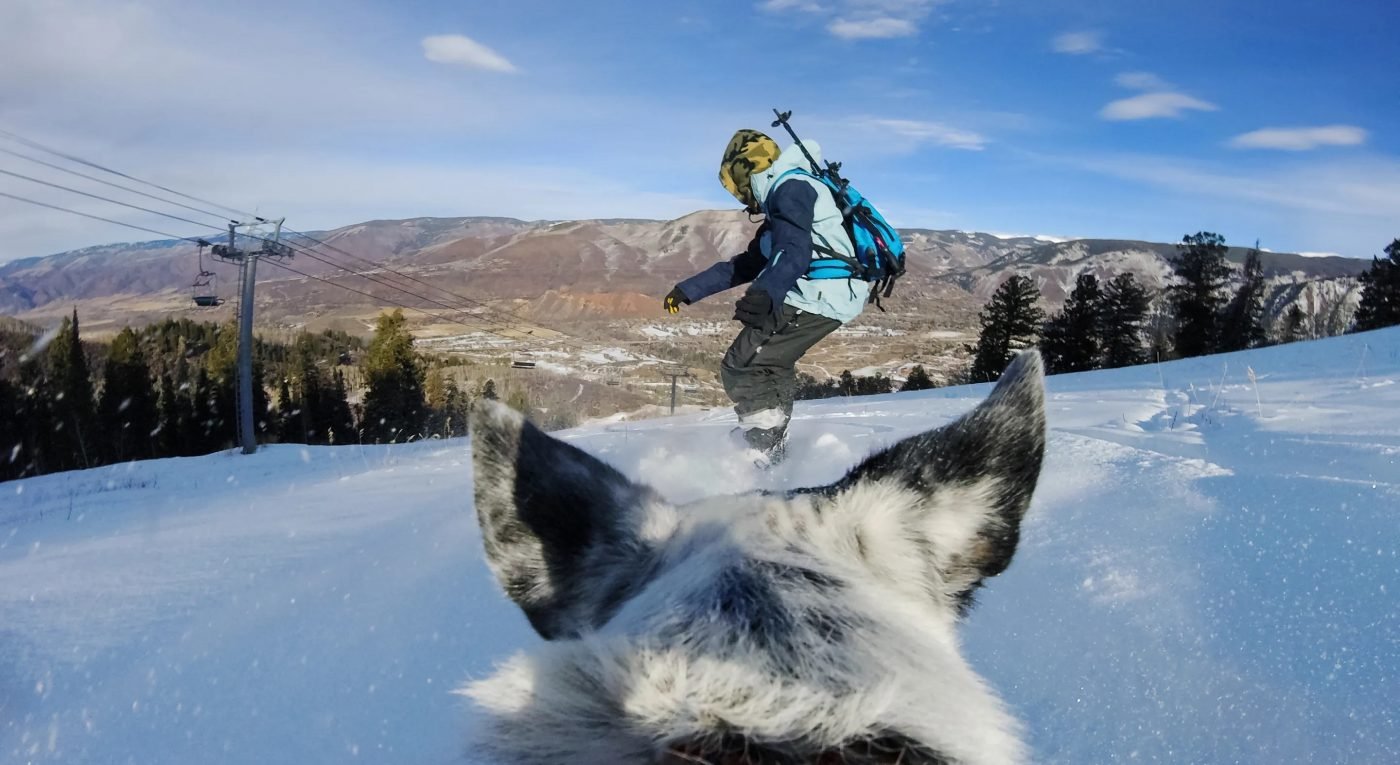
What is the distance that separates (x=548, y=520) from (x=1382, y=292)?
57.1 metres

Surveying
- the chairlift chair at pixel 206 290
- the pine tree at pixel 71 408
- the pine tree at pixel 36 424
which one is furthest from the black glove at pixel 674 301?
the pine tree at pixel 36 424

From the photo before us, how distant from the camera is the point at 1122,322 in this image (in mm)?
45188

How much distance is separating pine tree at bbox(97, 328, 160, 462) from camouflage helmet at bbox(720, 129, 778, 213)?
69008 millimetres

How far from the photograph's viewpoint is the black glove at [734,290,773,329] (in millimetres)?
5129

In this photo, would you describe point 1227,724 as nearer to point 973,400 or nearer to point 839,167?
point 839,167

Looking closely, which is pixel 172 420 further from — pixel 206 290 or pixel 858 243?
pixel 858 243

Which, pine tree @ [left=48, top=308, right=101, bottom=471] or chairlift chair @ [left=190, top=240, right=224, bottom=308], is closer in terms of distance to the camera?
chairlift chair @ [left=190, top=240, right=224, bottom=308]

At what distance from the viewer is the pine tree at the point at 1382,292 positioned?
40.6 metres

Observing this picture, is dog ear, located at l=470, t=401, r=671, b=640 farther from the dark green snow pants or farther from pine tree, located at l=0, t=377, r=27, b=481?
pine tree, located at l=0, t=377, r=27, b=481

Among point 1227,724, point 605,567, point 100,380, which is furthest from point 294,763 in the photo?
point 100,380

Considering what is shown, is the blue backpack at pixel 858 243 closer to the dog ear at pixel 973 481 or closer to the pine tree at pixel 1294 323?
the dog ear at pixel 973 481

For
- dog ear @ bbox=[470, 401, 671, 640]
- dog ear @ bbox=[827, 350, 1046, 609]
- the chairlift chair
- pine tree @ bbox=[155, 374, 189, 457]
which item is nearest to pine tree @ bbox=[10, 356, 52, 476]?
pine tree @ bbox=[155, 374, 189, 457]

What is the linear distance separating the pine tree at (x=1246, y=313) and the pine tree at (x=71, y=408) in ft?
265

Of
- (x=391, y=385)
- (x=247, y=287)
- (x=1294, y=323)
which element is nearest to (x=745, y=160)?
(x=247, y=287)
